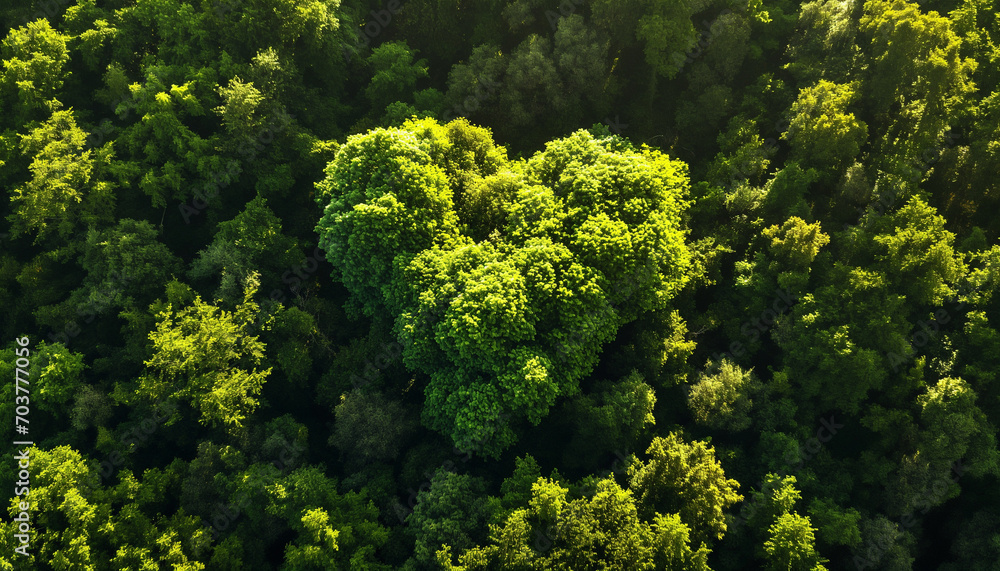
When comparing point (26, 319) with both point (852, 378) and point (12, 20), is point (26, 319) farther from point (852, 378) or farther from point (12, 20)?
point (852, 378)

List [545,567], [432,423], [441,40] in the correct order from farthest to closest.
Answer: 1. [441,40]
2. [432,423]
3. [545,567]

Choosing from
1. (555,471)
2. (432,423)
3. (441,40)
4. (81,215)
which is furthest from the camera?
(441,40)

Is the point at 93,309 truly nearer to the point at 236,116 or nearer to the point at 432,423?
the point at 236,116

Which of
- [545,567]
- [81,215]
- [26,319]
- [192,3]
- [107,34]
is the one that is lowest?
[545,567]

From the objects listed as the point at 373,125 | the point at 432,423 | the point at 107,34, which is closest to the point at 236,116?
the point at 373,125

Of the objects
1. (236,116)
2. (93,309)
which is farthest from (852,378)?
(93,309)

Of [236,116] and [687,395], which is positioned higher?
[236,116]

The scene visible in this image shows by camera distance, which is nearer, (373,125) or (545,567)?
(545,567)
